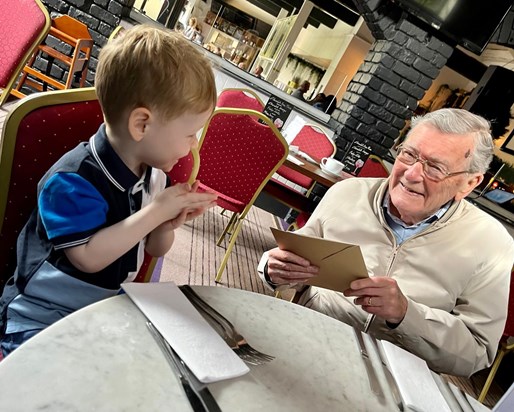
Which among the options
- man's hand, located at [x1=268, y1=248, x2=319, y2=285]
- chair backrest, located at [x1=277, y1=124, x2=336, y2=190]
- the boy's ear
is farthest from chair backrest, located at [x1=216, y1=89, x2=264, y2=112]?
the boy's ear

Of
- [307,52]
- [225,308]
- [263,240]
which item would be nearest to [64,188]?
[225,308]

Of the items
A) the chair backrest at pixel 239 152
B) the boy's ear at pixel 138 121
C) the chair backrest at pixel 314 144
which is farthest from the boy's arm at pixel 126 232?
the chair backrest at pixel 314 144

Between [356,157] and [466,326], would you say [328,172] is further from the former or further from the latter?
[466,326]

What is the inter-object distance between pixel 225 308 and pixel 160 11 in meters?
6.94

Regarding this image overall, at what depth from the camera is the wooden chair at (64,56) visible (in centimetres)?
357

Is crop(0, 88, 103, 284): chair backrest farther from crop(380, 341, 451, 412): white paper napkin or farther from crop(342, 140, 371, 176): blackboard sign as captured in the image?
crop(342, 140, 371, 176): blackboard sign

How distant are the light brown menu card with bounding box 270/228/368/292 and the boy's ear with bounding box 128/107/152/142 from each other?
0.38 meters

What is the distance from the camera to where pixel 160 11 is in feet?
21.5

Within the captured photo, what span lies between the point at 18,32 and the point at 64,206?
1.26 metres

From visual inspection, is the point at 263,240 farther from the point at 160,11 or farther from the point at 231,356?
the point at 160,11

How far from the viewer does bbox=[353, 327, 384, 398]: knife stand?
694mm

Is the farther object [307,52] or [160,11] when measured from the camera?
[307,52]

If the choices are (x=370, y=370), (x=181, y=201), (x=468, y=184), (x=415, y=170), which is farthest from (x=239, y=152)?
(x=370, y=370)

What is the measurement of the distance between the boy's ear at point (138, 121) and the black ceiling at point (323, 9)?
7.27m
